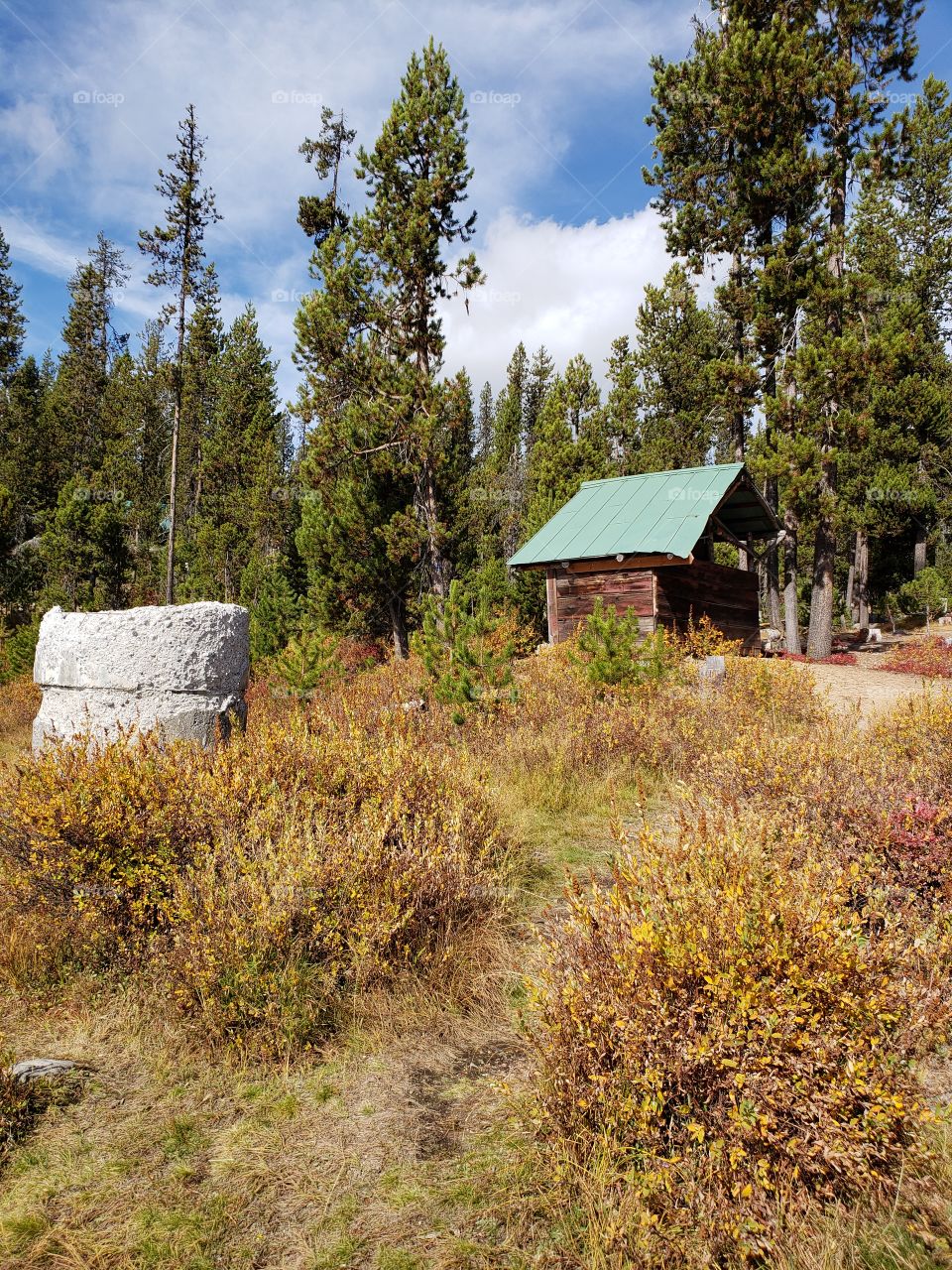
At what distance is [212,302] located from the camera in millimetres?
30938

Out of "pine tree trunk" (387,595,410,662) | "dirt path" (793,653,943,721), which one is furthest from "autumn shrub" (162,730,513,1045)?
"pine tree trunk" (387,595,410,662)

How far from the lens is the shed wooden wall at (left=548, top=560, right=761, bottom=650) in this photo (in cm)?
1608

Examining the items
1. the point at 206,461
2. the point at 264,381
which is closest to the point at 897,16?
the point at 264,381

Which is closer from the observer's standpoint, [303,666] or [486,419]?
[303,666]

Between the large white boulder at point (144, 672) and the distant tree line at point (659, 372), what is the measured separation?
4732 millimetres

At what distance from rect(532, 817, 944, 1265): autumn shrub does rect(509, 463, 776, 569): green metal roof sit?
43.1 ft

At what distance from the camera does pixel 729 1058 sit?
7.40 ft

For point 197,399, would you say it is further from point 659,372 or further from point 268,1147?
point 268,1147

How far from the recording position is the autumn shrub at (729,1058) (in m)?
2.06

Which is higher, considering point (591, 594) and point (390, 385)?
point (390, 385)

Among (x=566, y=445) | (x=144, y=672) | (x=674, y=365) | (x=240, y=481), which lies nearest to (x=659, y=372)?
(x=674, y=365)

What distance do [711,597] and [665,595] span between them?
75.0 inches

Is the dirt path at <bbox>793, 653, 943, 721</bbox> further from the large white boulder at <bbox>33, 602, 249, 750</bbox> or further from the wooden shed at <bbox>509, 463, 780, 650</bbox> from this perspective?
the large white boulder at <bbox>33, 602, 249, 750</bbox>

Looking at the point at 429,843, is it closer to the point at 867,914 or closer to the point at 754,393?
the point at 867,914
